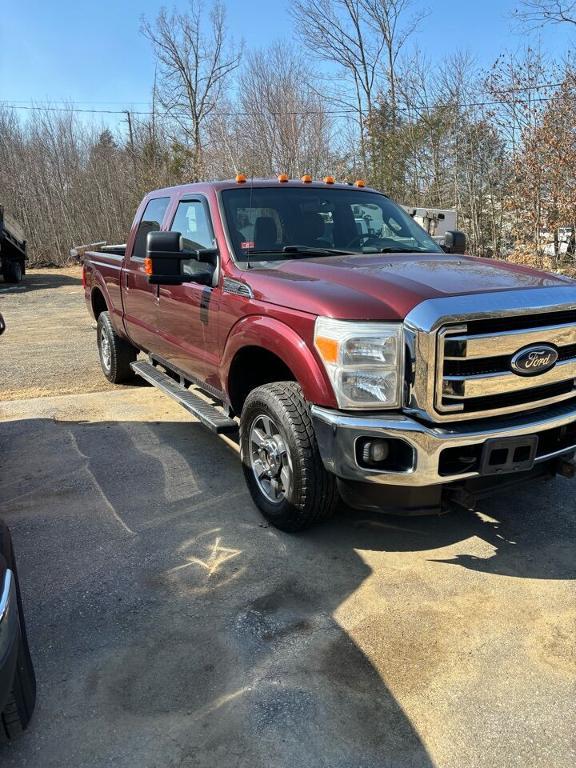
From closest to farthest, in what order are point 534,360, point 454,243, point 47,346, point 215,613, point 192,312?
point 215,613 → point 534,360 → point 192,312 → point 454,243 → point 47,346

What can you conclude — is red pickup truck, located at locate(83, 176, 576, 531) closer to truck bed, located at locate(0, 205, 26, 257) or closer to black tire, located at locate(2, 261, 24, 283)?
truck bed, located at locate(0, 205, 26, 257)

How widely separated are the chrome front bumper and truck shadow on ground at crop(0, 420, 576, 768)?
0.62 m

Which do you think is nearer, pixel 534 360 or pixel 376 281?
pixel 534 360

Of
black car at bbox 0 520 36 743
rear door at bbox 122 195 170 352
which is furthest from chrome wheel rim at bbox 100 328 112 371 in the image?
black car at bbox 0 520 36 743

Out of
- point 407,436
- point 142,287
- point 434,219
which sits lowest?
point 407,436

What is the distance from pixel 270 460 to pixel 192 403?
1.17 meters

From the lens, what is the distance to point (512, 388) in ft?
9.48

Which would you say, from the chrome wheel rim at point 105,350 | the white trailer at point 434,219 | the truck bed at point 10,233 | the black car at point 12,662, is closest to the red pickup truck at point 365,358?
the black car at point 12,662

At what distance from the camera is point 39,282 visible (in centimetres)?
2045

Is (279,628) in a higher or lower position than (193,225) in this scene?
lower

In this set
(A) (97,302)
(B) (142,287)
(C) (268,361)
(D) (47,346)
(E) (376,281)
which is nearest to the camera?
(E) (376,281)

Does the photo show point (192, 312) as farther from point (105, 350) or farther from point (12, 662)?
point (105, 350)

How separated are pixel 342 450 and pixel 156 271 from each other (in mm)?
1846

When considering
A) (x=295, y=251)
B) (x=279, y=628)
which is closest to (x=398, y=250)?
(x=295, y=251)
